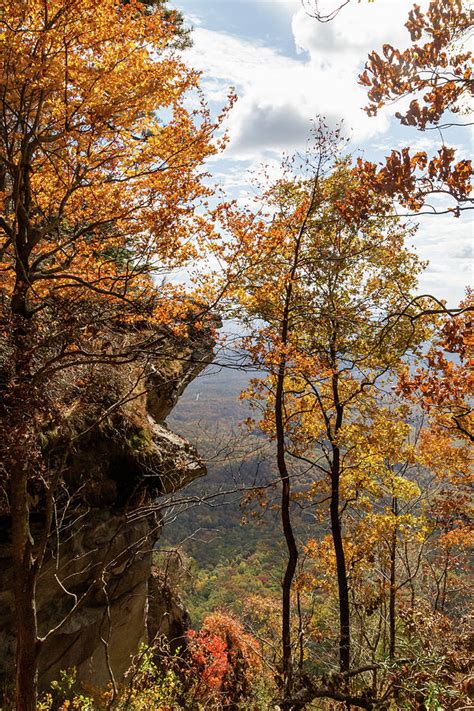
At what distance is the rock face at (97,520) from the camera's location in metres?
8.88

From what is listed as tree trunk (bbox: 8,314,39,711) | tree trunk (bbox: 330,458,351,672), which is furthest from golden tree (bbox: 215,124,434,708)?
tree trunk (bbox: 8,314,39,711)

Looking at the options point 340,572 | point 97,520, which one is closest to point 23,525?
point 97,520

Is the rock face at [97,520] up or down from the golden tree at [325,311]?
down

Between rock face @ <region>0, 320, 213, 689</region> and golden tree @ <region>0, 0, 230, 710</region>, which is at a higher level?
golden tree @ <region>0, 0, 230, 710</region>

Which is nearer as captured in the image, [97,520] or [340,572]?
[97,520]

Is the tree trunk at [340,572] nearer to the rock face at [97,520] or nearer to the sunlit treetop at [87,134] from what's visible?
the rock face at [97,520]

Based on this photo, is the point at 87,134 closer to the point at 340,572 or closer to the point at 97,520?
the point at 97,520

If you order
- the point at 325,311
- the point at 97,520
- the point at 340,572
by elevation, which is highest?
the point at 325,311

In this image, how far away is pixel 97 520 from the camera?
34.1 ft

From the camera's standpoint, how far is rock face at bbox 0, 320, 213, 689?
8875 millimetres

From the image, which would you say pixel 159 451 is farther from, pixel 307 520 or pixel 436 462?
pixel 307 520

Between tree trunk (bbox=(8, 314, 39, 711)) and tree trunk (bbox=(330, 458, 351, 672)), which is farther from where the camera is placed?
tree trunk (bbox=(330, 458, 351, 672))

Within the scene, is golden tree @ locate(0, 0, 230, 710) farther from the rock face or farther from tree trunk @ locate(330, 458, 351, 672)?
tree trunk @ locate(330, 458, 351, 672)

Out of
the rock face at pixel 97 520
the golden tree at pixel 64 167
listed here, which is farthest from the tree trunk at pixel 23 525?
the rock face at pixel 97 520
